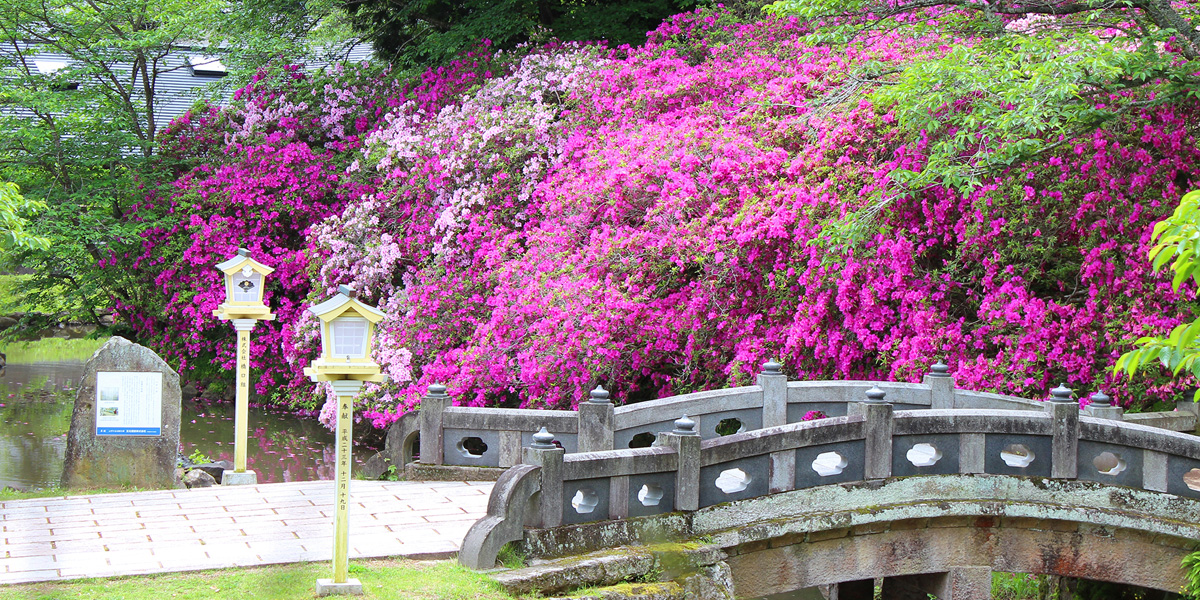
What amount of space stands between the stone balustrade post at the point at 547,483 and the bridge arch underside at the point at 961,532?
1.61 meters

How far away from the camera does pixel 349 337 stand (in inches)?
263

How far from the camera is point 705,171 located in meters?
13.6

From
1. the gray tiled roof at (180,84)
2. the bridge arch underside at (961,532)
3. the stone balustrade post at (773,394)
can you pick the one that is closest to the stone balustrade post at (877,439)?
the bridge arch underside at (961,532)

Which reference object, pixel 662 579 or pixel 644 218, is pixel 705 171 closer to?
pixel 644 218

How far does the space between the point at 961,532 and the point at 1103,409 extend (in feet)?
5.64

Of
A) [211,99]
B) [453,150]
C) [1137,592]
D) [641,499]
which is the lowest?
[1137,592]

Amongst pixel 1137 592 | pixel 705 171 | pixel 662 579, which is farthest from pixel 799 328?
pixel 662 579

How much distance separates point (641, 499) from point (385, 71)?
15.6 m

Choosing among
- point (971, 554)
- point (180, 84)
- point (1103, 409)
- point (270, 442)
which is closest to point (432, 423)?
point (971, 554)

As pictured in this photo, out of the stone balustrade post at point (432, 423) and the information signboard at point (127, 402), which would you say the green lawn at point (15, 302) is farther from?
the stone balustrade post at point (432, 423)

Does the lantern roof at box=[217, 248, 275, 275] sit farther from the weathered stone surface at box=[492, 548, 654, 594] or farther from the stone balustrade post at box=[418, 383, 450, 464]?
the weathered stone surface at box=[492, 548, 654, 594]

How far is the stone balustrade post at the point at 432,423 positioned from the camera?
10.1m

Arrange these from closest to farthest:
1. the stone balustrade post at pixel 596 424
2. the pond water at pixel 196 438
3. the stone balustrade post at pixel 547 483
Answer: the stone balustrade post at pixel 547 483, the stone balustrade post at pixel 596 424, the pond water at pixel 196 438

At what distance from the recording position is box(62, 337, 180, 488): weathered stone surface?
9820mm
